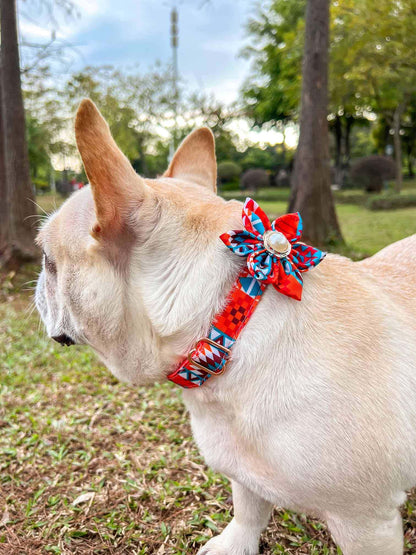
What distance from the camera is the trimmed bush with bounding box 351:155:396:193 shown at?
23.3m

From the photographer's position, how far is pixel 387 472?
1.48 m

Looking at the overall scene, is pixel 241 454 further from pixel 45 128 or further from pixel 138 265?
pixel 45 128

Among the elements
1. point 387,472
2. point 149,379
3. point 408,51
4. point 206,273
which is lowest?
point 387,472

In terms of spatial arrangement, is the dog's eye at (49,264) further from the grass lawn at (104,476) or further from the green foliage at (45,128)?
the green foliage at (45,128)

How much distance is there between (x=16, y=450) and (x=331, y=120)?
34290 millimetres

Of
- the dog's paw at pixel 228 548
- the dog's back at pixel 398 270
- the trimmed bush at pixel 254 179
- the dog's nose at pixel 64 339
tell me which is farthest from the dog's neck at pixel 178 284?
the trimmed bush at pixel 254 179

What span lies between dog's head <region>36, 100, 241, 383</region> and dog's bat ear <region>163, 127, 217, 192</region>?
0.38 m

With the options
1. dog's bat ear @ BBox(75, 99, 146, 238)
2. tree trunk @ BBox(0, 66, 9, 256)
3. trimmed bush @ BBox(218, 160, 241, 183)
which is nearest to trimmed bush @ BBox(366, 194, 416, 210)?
tree trunk @ BBox(0, 66, 9, 256)

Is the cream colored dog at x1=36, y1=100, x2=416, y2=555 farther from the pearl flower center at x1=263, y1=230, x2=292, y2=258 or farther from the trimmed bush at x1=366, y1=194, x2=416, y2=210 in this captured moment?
the trimmed bush at x1=366, y1=194, x2=416, y2=210

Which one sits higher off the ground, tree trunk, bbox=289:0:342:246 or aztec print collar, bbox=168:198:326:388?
tree trunk, bbox=289:0:342:246

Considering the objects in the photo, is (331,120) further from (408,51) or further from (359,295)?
(359,295)

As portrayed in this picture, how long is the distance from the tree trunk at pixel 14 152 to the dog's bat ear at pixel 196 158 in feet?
18.9

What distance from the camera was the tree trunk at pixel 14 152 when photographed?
7.14 m

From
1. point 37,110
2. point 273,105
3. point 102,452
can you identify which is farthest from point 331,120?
point 102,452
